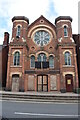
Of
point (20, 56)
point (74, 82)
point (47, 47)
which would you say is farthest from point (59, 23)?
point (74, 82)

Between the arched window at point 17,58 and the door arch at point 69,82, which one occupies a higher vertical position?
the arched window at point 17,58

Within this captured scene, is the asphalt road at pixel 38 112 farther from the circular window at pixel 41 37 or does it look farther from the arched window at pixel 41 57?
the circular window at pixel 41 37

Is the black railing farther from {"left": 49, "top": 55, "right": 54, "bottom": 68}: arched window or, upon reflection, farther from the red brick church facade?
{"left": 49, "top": 55, "right": 54, "bottom": 68}: arched window

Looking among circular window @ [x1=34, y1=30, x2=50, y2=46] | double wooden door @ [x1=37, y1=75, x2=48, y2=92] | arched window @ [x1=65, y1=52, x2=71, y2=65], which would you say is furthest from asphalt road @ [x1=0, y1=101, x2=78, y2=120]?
circular window @ [x1=34, y1=30, x2=50, y2=46]

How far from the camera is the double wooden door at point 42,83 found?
22.1 metres

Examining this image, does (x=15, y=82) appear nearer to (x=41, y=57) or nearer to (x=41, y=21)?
(x=41, y=57)

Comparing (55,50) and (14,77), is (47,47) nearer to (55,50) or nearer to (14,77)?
(55,50)

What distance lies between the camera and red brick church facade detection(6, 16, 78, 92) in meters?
21.9

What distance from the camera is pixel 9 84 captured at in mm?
21734

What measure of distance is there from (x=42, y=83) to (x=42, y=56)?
496 centimetres

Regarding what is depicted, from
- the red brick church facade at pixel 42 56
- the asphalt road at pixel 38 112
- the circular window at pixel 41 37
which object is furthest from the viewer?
the circular window at pixel 41 37

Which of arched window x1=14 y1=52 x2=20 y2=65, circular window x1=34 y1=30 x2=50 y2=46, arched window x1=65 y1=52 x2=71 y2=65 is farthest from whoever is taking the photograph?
circular window x1=34 y1=30 x2=50 y2=46

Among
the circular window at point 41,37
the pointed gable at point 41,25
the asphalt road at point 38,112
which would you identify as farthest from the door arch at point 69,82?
the asphalt road at point 38,112

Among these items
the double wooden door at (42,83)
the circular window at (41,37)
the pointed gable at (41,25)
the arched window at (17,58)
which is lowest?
the double wooden door at (42,83)
